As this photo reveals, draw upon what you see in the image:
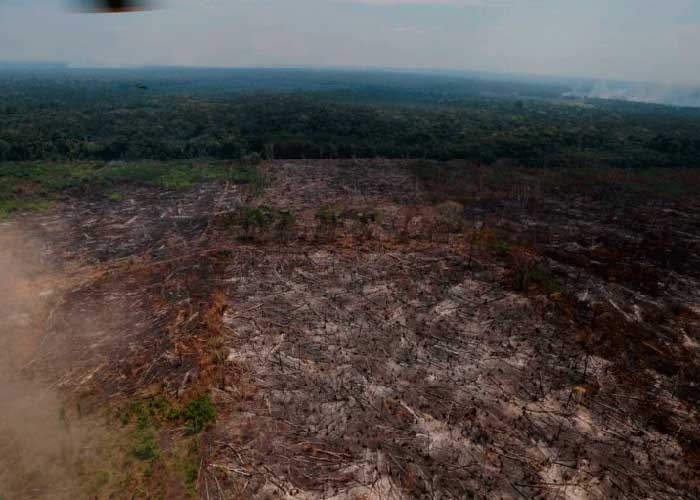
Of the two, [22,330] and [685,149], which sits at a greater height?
[685,149]

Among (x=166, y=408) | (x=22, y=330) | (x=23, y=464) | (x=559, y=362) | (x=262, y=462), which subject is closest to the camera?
(x=23, y=464)

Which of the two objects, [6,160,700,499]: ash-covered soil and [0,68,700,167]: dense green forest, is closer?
[6,160,700,499]: ash-covered soil

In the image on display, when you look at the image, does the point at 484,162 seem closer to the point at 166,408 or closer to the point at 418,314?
the point at 418,314

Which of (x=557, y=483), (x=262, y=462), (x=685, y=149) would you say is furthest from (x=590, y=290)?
(x=685, y=149)

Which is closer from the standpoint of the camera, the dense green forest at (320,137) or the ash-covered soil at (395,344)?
the ash-covered soil at (395,344)

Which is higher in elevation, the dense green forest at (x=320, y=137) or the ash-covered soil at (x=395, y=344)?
the dense green forest at (x=320, y=137)

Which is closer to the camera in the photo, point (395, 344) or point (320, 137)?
point (395, 344)

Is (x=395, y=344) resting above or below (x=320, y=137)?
below

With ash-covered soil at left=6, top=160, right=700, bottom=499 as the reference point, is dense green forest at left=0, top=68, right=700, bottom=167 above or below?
above
